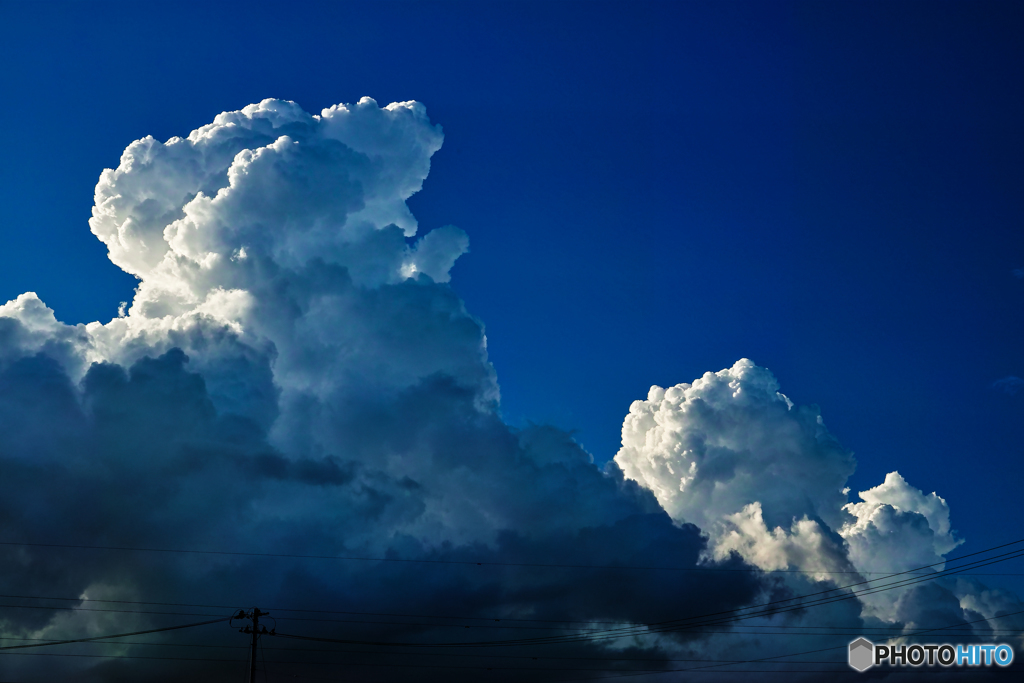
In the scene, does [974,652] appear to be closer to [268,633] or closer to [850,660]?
[850,660]

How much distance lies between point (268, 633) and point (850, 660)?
101463 millimetres

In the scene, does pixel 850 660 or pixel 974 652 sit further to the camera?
pixel 850 660

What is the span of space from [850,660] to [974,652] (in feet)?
104

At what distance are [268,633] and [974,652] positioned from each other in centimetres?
11400

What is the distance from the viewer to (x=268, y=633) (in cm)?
17488

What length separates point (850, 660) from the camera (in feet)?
566

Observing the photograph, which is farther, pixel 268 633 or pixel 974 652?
pixel 268 633

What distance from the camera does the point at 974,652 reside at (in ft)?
472

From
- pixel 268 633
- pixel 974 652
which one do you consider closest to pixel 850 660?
pixel 974 652
